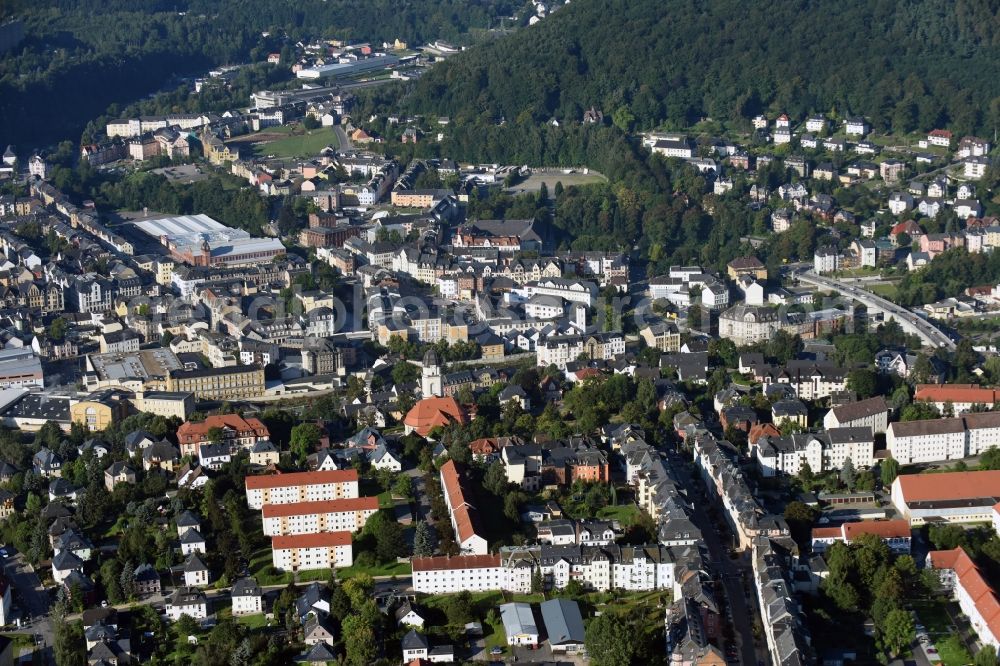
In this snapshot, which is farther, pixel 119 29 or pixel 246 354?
pixel 119 29

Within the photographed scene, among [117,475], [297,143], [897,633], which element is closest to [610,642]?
[897,633]

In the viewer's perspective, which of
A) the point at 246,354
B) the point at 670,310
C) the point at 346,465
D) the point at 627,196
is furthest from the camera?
the point at 627,196

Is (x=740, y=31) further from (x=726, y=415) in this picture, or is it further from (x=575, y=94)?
(x=726, y=415)

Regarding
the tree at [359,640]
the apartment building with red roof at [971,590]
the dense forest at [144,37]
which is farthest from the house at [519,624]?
the dense forest at [144,37]

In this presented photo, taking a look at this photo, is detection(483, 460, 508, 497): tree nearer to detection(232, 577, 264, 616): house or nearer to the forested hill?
detection(232, 577, 264, 616): house

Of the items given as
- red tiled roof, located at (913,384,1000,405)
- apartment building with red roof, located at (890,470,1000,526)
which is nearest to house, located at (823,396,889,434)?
red tiled roof, located at (913,384,1000,405)

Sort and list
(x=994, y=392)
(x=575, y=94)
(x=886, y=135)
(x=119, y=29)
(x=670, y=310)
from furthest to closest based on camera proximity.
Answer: (x=119, y=29), (x=575, y=94), (x=886, y=135), (x=670, y=310), (x=994, y=392)

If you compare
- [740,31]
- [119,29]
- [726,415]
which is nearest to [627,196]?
[740,31]
